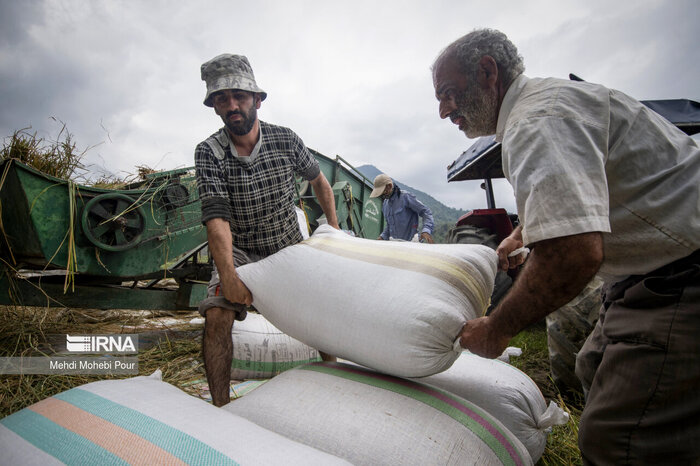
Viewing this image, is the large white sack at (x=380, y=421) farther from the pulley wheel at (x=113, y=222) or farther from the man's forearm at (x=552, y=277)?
the pulley wheel at (x=113, y=222)

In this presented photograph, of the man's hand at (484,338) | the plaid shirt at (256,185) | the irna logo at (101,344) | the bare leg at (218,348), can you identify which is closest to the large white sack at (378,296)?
the man's hand at (484,338)

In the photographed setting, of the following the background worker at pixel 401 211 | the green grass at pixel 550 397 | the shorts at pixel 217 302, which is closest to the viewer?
the green grass at pixel 550 397

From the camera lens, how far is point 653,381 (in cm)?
75

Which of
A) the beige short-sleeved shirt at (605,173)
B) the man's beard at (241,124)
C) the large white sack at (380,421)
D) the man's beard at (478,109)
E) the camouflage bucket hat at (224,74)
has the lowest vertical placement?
the large white sack at (380,421)

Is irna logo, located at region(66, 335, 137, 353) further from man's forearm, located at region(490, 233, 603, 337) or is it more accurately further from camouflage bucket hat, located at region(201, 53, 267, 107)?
man's forearm, located at region(490, 233, 603, 337)

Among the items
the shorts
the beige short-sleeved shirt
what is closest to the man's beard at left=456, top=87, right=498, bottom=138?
the beige short-sleeved shirt

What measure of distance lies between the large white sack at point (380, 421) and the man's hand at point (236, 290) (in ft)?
1.27

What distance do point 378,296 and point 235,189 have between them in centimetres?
106

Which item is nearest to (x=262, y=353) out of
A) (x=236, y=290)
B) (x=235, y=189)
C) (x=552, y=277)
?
(x=236, y=290)

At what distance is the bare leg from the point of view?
4.93 feet

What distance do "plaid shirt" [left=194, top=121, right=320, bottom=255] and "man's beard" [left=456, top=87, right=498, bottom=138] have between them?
1090 mm

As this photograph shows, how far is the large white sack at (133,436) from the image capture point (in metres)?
0.66

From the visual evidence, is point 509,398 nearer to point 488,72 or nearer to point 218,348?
point 488,72

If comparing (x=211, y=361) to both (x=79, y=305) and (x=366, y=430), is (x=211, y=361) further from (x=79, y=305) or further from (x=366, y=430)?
(x=79, y=305)
